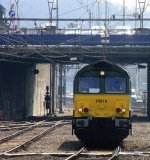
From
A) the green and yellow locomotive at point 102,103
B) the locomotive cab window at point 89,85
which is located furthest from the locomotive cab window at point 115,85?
the locomotive cab window at point 89,85

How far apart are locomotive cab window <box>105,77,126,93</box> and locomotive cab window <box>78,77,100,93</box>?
301 mm

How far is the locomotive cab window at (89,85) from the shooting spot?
59.5 ft

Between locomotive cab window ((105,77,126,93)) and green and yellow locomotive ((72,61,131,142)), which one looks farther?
locomotive cab window ((105,77,126,93))

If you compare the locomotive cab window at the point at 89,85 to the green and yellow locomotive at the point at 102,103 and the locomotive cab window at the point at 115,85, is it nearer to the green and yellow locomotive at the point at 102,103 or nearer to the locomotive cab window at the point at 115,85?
the green and yellow locomotive at the point at 102,103

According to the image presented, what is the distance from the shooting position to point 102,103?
1784 centimetres

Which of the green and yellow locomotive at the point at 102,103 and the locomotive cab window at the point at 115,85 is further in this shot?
the locomotive cab window at the point at 115,85

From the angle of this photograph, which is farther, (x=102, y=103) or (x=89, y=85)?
(x=89, y=85)

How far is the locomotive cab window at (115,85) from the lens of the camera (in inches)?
712

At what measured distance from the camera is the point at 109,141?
1830 cm

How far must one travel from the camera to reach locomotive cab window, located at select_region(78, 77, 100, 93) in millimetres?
18125

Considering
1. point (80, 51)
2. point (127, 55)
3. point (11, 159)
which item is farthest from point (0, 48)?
point (11, 159)

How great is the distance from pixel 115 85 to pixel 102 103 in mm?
806

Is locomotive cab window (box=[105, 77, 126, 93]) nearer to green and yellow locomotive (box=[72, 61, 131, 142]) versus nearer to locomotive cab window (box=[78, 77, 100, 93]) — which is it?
green and yellow locomotive (box=[72, 61, 131, 142])

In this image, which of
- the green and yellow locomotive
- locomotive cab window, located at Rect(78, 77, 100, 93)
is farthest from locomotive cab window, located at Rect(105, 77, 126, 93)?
locomotive cab window, located at Rect(78, 77, 100, 93)
